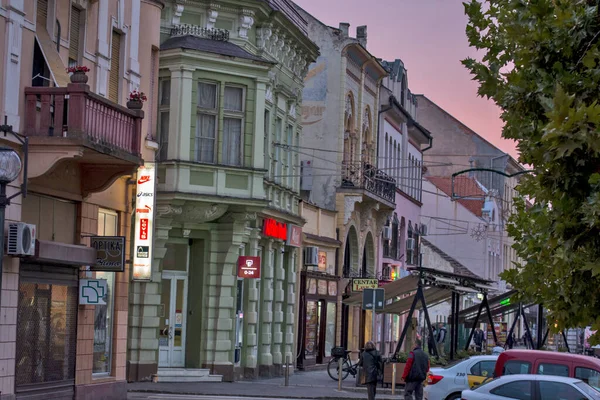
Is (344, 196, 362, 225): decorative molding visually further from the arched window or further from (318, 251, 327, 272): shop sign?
the arched window

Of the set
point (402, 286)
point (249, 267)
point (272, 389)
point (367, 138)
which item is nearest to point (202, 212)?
point (249, 267)

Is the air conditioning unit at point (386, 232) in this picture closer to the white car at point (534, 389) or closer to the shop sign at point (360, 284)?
the shop sign at point (360, 284)

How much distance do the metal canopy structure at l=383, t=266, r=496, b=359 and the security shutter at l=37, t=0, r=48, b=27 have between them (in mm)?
15192

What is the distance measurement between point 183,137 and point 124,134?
932 centimetres

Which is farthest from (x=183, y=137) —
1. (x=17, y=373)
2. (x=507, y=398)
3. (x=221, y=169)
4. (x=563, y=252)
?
(x=563, y=252)

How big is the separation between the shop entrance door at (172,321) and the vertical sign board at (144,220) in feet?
22.6

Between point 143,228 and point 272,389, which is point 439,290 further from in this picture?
point 143,228

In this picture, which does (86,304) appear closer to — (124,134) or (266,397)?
(124,134)

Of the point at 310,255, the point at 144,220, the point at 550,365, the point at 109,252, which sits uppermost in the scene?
the point at 144,220

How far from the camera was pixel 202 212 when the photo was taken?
33188 mm

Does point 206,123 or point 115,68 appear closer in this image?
point 115,68

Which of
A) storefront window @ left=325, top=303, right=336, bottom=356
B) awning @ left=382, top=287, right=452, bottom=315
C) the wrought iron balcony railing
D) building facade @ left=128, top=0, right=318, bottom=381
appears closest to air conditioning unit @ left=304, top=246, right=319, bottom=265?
awning @ left=382, top=287, right=452, bottom=315

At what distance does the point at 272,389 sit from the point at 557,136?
79.7ft

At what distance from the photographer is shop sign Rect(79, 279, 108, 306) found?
2403cm
